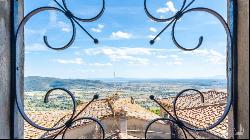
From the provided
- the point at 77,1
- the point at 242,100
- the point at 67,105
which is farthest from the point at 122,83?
the point at 242,100

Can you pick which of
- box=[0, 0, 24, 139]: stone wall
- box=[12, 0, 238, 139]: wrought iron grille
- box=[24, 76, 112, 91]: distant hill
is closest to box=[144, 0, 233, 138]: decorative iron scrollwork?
box=[12, 0, 238, 139]: wrought iron grille

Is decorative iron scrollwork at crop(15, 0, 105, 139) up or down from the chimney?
up

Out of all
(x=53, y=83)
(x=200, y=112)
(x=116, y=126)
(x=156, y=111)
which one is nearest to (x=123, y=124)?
(x=116, y=126)

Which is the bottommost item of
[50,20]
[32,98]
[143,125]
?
[143,125]

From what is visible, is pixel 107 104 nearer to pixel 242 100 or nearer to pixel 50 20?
pixel 50 20

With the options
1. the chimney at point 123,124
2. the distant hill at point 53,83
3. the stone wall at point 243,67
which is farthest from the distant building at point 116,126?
the stone wall at point 243,67

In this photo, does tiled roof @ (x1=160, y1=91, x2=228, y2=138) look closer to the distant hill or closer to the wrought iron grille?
the wrought iron grille

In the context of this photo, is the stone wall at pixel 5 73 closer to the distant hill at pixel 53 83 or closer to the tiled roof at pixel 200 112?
the distant hill at pixel 53 83
